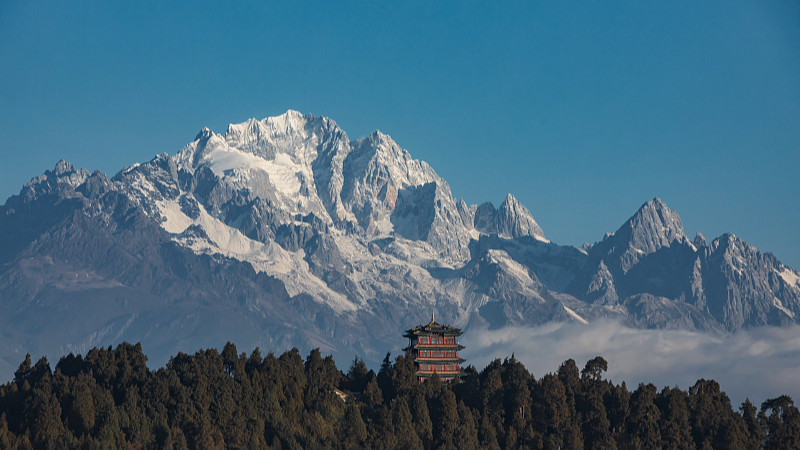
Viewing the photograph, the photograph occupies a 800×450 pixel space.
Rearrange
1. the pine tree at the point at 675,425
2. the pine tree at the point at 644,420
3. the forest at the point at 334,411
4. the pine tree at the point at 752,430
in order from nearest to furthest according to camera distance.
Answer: the forest at the point at 334,411, the pine tree at the point at 644,420, the pine tree at the point at 675,425, the pine tree at the point at 752,430

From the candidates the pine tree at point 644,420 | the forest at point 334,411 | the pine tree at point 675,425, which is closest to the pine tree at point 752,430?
the forest at point 334,411

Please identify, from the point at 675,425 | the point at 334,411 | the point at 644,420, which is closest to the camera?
the point at 334,411

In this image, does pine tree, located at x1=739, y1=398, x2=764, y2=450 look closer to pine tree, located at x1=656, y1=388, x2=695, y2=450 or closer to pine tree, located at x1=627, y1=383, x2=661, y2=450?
pine tree, located at x1=656, y1=388, x2=695, y2=450

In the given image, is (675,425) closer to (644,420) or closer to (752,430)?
(644,420)

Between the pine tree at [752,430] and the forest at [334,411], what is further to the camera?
the pine tree at [752,430]

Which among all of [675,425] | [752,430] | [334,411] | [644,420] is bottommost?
[752,430]

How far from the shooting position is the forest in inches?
5546

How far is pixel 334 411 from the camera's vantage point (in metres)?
157

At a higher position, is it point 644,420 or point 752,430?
point 644,420

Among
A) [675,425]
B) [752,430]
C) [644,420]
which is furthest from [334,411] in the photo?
[752,430]

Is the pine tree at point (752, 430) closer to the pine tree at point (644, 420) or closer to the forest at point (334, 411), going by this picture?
the forest at point (334, 411)

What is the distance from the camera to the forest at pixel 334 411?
141 m

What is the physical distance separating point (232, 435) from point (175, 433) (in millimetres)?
8484

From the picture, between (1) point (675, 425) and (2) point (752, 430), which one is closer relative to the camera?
Answer: (1) point (675, 425)
